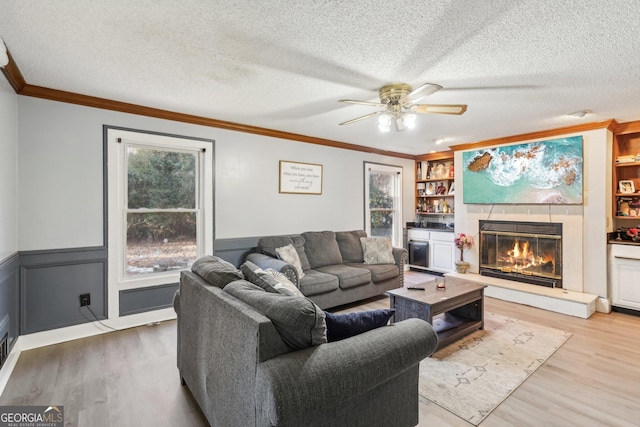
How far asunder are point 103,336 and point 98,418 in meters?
1.49

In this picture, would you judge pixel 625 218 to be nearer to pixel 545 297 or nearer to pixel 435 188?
pixel 545 297

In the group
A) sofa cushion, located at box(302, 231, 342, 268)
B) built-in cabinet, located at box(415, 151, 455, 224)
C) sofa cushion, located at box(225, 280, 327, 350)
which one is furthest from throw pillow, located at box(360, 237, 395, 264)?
sofa cushion, located at box(225, 280, 327, 350)

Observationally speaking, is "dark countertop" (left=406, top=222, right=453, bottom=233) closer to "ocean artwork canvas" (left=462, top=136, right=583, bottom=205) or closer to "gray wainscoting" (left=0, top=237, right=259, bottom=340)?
"ocean artwork canvas" (left=462, top=136, right=583, bottom=205)

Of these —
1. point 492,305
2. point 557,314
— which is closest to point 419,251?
point 492,305

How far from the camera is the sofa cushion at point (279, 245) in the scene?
408 cm

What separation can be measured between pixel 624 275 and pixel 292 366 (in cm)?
475

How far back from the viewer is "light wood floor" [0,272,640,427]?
6.45 ft

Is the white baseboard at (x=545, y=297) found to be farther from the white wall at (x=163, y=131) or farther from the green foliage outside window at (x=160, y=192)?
the green foliage outside window at (x=160, y=192)

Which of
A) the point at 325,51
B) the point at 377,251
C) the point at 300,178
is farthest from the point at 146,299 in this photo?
the point at 325,51

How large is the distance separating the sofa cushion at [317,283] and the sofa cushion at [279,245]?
0.31m

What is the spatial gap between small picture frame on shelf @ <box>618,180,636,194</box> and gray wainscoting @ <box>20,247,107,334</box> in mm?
6429

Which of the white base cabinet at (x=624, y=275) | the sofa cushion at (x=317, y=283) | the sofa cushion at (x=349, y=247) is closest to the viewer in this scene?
the sofa cushion at (x=317, y=283)

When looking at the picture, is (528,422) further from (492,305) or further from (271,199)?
(271,199)

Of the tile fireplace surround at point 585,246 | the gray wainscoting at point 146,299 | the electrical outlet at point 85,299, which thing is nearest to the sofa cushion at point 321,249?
the gray wainscoting at point 146,299
